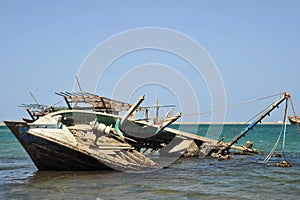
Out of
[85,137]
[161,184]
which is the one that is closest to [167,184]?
[161,184]

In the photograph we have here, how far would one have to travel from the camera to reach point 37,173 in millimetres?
17672

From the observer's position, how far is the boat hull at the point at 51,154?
15.9 metres

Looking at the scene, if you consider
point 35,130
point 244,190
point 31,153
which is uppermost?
point 35,130

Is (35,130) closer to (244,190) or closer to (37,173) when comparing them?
(37,173)

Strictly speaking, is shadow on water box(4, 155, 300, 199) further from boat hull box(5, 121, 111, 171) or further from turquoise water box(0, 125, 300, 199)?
boat hull box(5, 121, 111, 171)

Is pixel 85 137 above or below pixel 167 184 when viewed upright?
above

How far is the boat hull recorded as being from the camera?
626 inches

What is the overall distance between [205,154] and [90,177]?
39.3ft

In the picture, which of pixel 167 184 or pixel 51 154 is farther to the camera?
pixel 51 154

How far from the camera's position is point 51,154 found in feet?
54.5

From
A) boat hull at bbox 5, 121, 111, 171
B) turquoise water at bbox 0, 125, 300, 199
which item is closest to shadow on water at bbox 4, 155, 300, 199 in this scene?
turquoise water at bbox 0, 125, 300, 199

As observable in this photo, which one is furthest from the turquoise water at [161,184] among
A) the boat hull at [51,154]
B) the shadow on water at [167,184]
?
the boat hull at [51,154]

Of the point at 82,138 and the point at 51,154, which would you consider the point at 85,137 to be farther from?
the point at 51,154

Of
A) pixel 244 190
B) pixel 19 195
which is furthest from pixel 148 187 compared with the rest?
pixel 19 195
